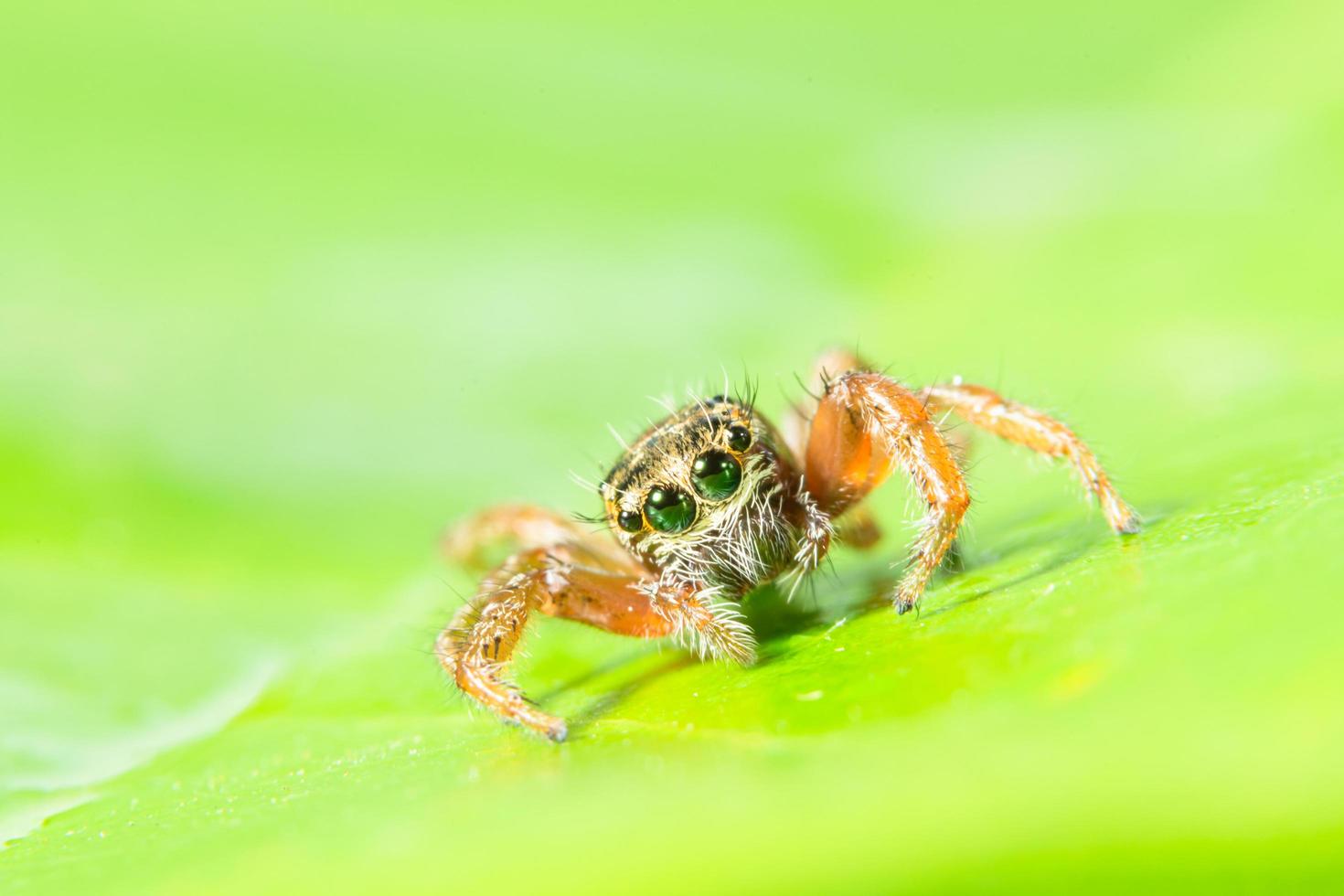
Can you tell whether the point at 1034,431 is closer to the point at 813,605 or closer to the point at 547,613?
the point at 813,605

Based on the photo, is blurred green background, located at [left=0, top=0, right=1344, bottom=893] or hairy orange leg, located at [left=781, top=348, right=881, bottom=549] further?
hairy orange leg, located at [left=781, top=348, right=881, bottom=549]

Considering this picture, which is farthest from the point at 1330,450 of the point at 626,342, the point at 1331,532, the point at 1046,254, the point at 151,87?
the point at 151,87

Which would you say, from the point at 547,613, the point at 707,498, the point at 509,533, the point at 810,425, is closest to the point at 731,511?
the point at 707,498

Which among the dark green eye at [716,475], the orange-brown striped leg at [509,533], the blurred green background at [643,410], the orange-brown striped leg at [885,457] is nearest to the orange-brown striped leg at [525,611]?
the blurred green background at [643,410]

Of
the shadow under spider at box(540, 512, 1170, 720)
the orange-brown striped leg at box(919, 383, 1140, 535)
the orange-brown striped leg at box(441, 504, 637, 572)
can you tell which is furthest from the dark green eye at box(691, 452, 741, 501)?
the orange-brown striped leg at box(441, 504, 637, 572)

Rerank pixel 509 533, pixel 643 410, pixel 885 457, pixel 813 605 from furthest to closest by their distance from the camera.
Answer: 1. pixel 643 410
2. pixel 509 533
3. pixel 813 605
4. pixel 885 457

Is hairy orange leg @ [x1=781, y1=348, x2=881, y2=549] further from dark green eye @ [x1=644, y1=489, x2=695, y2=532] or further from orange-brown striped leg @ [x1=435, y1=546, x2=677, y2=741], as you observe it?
orange-brown striped leg @ [x1=435, y1=546, x2=677, y2=741]
